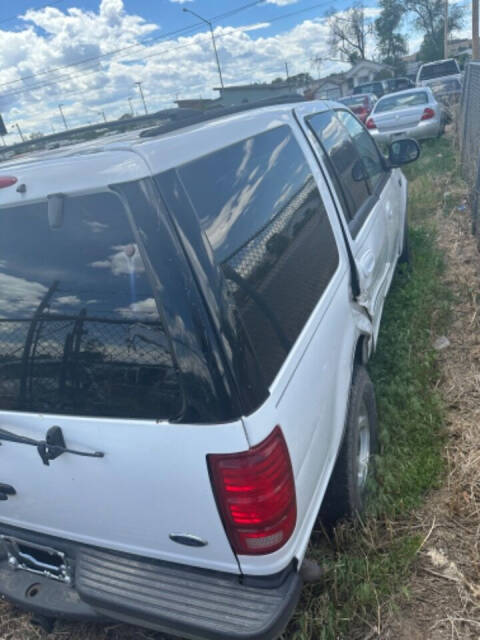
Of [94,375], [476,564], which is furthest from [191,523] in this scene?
[476,564]

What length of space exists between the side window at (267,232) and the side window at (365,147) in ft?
4.66

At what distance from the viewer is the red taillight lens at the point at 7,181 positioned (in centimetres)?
147

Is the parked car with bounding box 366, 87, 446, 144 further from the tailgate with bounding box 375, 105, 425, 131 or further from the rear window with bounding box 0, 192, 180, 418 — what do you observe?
the rear window with bounding box 0, 192, 180, 418

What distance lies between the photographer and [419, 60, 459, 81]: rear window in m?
20.2

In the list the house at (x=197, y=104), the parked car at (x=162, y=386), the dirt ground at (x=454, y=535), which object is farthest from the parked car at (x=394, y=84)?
the parked car at (x=162, y=386)

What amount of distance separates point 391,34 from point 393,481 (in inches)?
2669

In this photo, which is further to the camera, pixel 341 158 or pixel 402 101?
pixel 402 101

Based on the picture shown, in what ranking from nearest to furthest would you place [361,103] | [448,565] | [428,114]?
1. [448,565]
2. [428,114]
3. [361,103]

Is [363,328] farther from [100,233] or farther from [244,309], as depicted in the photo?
[100,233]

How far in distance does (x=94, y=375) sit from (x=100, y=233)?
0.44 metres

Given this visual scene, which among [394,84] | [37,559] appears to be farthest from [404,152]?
[394,84]

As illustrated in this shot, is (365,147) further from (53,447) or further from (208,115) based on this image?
(53,447)

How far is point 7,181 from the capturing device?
4.85ft

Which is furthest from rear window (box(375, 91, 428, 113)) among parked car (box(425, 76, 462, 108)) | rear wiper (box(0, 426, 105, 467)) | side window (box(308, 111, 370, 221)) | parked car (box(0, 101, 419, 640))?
rear wiper (box(0, 426, 105, 467))
